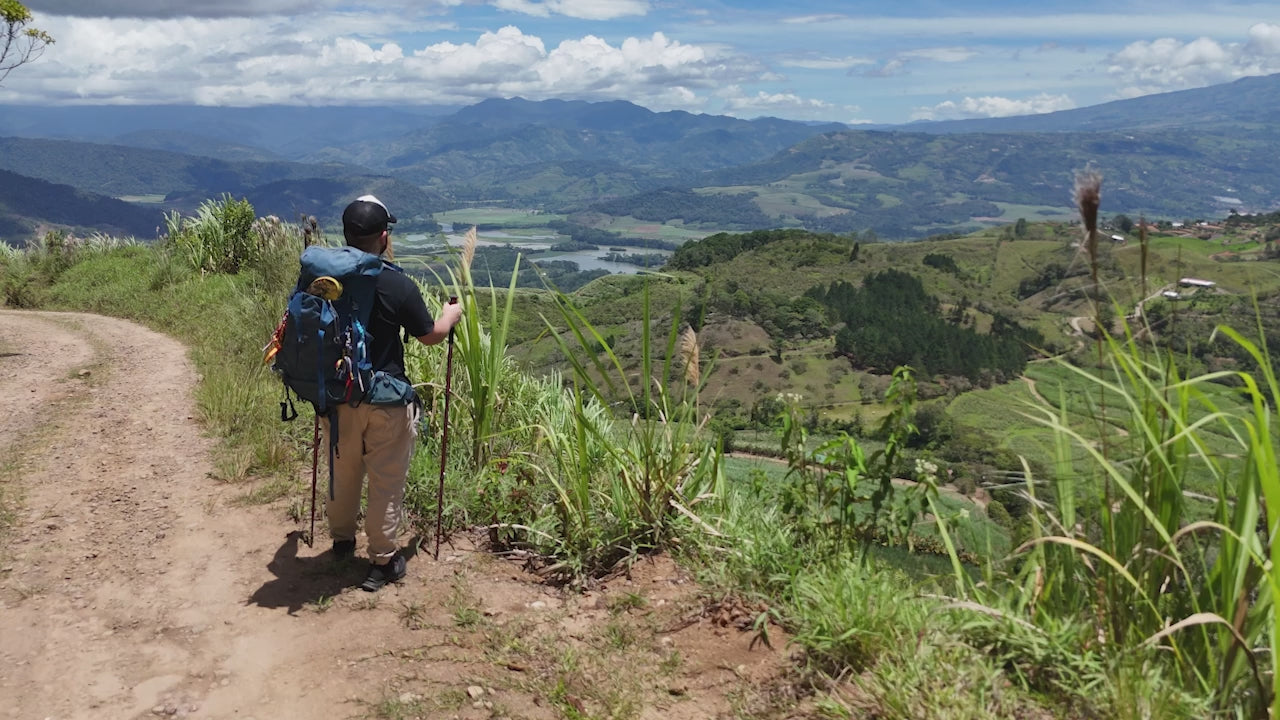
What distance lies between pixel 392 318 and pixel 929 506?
2215 mm

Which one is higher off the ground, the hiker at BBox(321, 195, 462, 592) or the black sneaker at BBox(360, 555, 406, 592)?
the hiker at BBox(321, 195, 462, 592)

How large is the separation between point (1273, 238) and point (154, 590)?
10104 centimetres

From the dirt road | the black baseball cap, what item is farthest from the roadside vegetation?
the black baseball cap

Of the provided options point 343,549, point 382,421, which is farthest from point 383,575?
point 382,421

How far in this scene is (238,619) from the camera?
3.25 meters

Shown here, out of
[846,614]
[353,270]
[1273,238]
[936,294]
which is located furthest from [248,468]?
[1273,238]

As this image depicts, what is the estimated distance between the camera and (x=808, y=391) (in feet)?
207

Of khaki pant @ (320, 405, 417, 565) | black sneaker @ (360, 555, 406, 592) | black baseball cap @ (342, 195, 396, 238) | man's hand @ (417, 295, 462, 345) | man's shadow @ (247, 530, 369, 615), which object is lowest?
man's shadow @ (247, 530, 369, 615)

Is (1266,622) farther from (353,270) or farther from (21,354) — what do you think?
(21,354)

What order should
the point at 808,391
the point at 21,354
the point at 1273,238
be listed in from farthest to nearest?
the point at 1273,238, the point at 808,391, the point at 21,354

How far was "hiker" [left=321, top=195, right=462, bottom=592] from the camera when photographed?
3.32m

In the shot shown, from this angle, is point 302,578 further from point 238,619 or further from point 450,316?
point 450,316

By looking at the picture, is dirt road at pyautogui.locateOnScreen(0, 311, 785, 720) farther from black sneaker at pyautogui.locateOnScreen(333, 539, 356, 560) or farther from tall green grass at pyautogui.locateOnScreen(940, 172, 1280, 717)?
tall green grass at pyautogui.locateOnScreen(940, 172, 1280, 717)

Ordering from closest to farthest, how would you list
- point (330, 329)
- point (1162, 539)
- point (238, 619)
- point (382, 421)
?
point (1162, 539) < point (330, 329) < point (238, 619) < point (382, 421)
